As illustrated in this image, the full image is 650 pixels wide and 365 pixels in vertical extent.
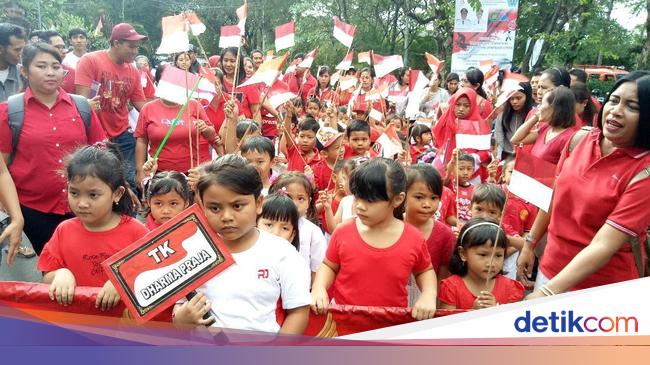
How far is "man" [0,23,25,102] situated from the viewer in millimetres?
4289

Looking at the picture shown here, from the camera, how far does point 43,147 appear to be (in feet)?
11.2

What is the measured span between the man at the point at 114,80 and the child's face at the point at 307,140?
1.48m

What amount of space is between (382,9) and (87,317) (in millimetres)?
27329

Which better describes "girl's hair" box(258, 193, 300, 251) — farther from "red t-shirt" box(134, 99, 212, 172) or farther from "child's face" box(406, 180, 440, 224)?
"red t-shirt" box(134, 99, 212, 172)

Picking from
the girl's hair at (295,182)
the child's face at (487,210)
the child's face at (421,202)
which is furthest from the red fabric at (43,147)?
the child's face at (487,210)

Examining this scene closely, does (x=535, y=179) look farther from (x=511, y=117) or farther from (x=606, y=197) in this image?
(x=511, y=117)

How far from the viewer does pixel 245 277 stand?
2070 mm

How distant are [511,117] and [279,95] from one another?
2.46 meters

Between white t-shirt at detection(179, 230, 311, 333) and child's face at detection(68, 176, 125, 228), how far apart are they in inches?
31.6

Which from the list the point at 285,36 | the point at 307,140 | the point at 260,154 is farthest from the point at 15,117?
the point at 285,36

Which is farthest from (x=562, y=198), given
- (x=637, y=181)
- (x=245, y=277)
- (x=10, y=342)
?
(x=10, y=342)

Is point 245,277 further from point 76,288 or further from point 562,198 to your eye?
point 562,198

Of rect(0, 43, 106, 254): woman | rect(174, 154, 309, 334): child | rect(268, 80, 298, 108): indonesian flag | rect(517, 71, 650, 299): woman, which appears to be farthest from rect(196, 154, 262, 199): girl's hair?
rect(268, 80, 298, 108): indonesian flag

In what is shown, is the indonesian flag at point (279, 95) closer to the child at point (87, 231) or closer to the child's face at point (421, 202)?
the child's face at point (421, 202)
